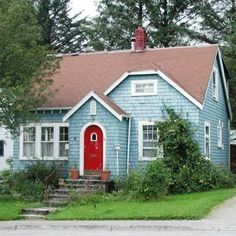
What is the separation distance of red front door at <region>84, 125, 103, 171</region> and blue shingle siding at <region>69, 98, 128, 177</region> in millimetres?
337

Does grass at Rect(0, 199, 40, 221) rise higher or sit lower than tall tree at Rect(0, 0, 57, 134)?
lower

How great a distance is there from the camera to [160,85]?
25.8 metres

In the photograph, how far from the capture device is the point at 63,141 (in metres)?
27.3

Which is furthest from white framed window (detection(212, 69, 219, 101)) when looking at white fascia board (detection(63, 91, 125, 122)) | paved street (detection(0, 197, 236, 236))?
paved street (detection(0, 197, 236, 236))

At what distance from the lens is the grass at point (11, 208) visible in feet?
65.8

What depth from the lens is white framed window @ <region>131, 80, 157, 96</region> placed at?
25938 millimetres

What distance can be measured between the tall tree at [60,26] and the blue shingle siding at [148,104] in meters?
29.5

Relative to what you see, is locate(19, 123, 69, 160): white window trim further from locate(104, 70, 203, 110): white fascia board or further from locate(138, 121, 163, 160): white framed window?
locate(138, 121, 163, 160): white framed window

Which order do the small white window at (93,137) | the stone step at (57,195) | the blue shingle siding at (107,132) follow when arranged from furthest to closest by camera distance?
the small white window at (93,137)
the blue shingle siding at (107,132)
the stone step at (57,195)

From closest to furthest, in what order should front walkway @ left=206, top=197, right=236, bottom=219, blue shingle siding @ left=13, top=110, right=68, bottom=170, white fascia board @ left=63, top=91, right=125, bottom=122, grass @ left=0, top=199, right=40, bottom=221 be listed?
front walkway @ left=206, top=197, right=236, bottom=219, grass @ left=0, top=199, right=40, bottom=221, white fascia board @ left=63, top=91, right=125, bottom=122, blue shingle siding @ left=13, top=110, right=68, bottom=170

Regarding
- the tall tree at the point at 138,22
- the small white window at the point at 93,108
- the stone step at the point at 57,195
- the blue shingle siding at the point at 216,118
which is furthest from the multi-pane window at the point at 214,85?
the tall tree at the point at 138,22

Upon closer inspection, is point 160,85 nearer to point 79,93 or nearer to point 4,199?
point 79,93

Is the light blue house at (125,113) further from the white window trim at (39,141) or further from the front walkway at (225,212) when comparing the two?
the front walkway at (225,212)

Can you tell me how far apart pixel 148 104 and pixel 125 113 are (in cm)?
115
